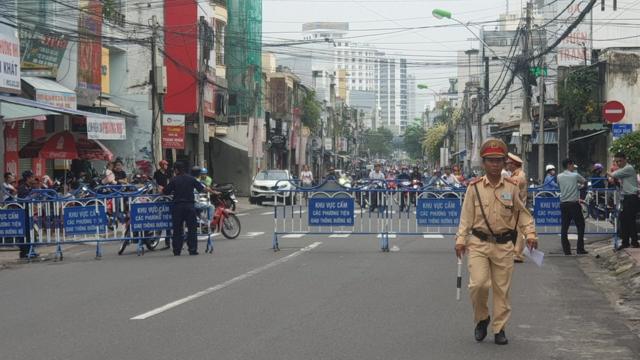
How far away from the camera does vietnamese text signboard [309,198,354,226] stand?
1859 cm

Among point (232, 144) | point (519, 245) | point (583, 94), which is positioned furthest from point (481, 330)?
point (232, 144)

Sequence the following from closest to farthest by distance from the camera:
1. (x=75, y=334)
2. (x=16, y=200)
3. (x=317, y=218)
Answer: (x=75, y=334) → (x=16, y=200) → (x=317, y=218)

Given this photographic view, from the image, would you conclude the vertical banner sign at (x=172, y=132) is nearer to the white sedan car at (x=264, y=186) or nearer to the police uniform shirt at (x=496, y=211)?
the white sedan car at (x=264, y=186)

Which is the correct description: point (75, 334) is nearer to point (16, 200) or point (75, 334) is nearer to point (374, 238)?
point (16, 200)

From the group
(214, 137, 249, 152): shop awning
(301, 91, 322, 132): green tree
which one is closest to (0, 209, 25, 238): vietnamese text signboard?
(214, 137, 249, 152): shop awning

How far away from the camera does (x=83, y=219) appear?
1775 centimetres

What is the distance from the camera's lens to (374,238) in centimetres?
2184

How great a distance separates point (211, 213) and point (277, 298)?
9.37 meters

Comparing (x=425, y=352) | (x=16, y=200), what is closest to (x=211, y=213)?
(x=16, y=200)

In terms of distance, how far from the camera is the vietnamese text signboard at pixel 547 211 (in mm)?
18250

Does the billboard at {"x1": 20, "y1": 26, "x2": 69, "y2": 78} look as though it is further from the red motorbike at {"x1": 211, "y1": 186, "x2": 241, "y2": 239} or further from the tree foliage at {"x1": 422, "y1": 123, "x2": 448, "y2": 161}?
the tree foliage at {"x1": 422, "y1": 123, "x2": 448, "y2": 161}

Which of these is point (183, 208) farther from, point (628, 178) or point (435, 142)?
point (435, 142)

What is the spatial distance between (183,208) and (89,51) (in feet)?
57.5

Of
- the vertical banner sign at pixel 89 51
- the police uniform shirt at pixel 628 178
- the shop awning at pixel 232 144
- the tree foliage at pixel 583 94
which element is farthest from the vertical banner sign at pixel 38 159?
the shop awning at pixel 232 144
